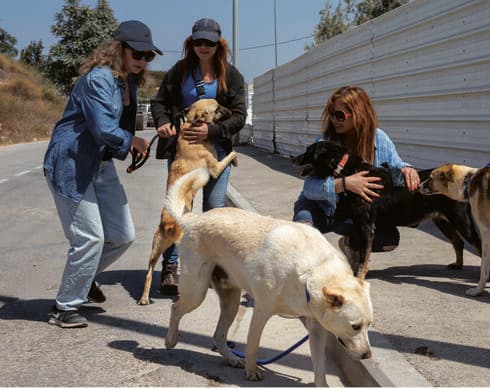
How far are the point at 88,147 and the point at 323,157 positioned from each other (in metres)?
1.84

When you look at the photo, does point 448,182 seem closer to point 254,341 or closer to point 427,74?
point 254,341

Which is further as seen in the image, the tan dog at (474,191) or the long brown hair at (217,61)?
the long brown hair at (217,61)

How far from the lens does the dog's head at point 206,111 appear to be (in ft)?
18.3

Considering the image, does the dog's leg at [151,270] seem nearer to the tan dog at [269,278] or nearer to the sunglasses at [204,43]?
the tan dog at [269,278]

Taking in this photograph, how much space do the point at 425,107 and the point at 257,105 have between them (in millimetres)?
16360

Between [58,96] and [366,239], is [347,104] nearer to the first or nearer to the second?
[366,239]

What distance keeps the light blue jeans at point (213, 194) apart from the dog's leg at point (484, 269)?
7.19 ft

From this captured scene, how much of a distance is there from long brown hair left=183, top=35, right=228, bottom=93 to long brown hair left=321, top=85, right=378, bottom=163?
0.96 metres

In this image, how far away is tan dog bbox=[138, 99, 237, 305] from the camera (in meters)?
5.46

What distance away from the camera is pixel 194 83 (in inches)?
223

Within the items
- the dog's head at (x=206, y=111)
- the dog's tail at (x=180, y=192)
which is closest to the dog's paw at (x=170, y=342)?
the dog's tail at (x=180, y=192)

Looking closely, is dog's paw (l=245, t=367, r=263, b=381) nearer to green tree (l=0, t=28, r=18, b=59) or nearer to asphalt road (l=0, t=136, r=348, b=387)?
asphalt road (l=0, t=136, r=348, b=387)

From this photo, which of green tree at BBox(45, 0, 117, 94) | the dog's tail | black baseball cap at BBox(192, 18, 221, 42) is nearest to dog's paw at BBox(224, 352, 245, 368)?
the dog's tail

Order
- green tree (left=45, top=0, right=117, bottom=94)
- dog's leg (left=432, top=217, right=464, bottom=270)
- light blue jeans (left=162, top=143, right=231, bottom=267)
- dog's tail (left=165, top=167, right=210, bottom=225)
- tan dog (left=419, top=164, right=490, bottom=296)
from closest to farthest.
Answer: dog's tail (left=165, top=167, right=210, bottom=225) → tan dog (left=419, top=164, right=490, bottom=296) → light blue jeans (left=162, top=143, right=231, bottom=267) → dog's leg (left=432, top=217, right=464, bottom=270) → green tree (left=45, top=0, right=117, bottom=94)
